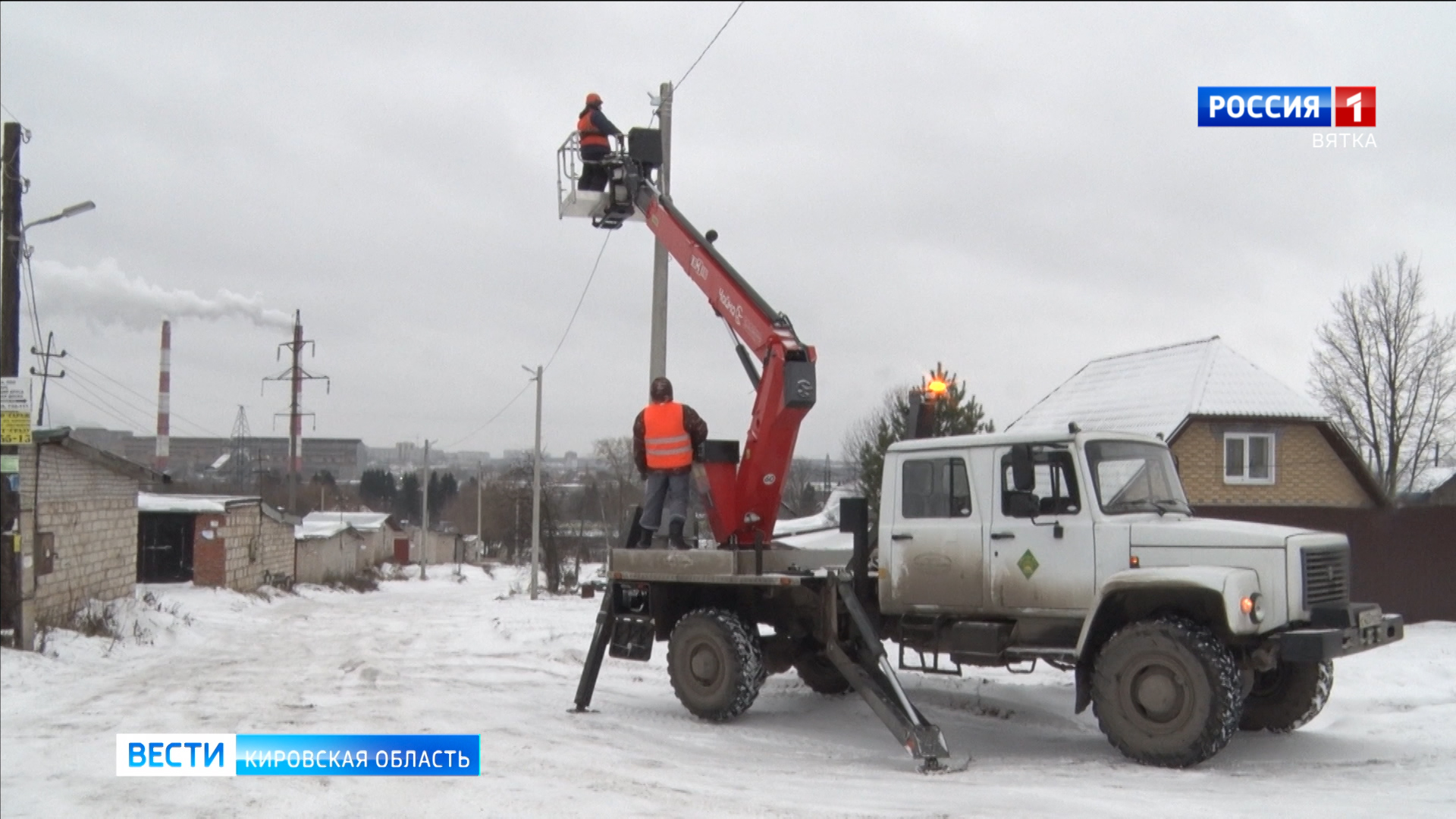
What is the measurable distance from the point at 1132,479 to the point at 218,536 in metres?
28.3

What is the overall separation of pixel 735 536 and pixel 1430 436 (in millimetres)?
9863

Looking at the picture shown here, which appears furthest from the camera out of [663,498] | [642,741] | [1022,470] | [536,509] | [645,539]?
[536,509]

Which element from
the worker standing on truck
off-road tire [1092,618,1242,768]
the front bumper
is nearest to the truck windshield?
off-road tire [1092,618,1242,768]

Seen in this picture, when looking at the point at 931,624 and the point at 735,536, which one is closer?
the point at 931,624

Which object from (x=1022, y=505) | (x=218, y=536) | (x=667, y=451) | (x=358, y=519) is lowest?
(x=358, y=519)

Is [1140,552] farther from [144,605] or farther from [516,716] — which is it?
[144,605]

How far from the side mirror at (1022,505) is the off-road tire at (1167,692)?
1080 millimetres

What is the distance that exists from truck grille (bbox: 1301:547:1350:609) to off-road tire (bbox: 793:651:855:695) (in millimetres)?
4478

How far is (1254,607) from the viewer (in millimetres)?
8109

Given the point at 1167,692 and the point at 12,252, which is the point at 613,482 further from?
the point at 1167,692

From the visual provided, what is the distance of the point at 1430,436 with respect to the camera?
49.6 ft

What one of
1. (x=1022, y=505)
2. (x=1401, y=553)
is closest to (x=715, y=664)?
(x=1022, y=505)

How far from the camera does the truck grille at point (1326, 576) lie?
8.30 metres

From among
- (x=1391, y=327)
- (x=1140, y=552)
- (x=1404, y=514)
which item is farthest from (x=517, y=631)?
(x=1404, y=514)
